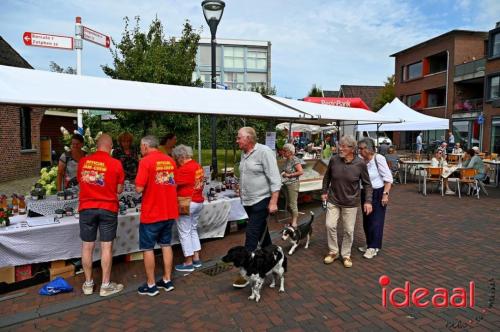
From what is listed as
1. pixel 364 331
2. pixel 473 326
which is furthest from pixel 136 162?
pixel 473 326

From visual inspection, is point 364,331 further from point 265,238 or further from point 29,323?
point 29,323

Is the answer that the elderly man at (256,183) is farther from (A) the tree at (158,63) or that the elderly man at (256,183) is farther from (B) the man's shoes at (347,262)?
(A) the tree at (158,63)

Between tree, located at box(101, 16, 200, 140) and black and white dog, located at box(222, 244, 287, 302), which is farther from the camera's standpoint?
tree, located at box(101, 16, 200, 140)

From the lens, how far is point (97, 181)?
3.71 metres

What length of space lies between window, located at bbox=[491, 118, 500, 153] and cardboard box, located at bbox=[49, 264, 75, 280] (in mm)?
27460

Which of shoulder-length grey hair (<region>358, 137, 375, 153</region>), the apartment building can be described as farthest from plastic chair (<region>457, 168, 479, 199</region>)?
the apartment building

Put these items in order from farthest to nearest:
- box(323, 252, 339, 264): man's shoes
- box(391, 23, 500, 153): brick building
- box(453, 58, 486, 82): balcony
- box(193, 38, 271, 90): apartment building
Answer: box(193, 38, 271, 90): apartment building, box(453, 58, 486, 82): balcony, box(391, 23, 500, 153): brick building, box(323, 252, 339, 264): man's shoes

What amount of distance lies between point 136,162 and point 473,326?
4.90 meters

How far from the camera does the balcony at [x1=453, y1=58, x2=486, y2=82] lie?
26484mm

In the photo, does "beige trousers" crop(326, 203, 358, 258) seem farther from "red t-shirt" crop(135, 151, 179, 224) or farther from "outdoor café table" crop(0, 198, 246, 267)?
"outdoor café table" crop(0, 198, 246, 267)

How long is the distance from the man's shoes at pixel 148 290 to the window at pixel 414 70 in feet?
120

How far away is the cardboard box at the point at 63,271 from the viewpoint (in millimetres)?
4258

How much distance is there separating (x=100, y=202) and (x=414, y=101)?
121ft

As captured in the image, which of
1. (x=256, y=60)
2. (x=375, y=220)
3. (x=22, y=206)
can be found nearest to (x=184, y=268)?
(x=22, y=206)
